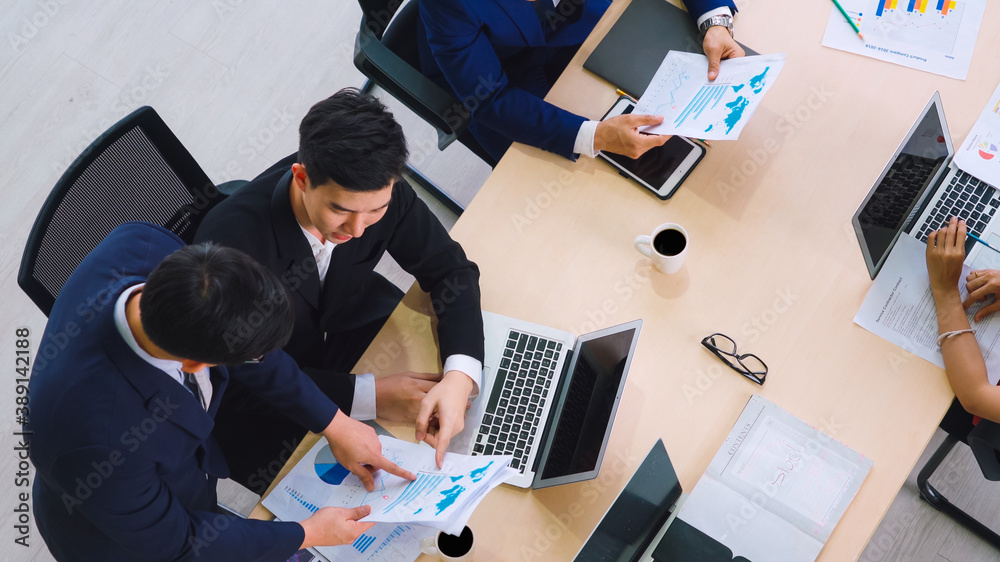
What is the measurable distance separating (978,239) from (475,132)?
1.22 meters

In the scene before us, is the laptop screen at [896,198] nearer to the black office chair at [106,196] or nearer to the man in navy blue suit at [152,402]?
the man in navy blue suit at [152,402]

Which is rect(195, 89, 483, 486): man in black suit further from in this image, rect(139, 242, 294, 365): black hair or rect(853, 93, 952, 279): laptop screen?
rect(853, 93, 952, 279): laptop screen

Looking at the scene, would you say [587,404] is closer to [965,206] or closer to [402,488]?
[402,488]

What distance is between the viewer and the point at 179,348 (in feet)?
3.44

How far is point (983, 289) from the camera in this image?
150 cm

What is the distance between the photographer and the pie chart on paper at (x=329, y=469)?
144 centimetres

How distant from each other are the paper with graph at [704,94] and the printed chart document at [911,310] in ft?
1.51

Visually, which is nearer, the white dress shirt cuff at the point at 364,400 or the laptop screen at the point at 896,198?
the white dress shirt cuff at the point at 364,400

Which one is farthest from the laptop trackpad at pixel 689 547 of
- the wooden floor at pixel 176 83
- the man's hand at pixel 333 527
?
the wooden floor at pixel 176 83

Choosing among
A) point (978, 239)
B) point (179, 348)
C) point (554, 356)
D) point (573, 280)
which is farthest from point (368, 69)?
point (978, 239)

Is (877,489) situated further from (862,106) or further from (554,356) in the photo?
(862,106)

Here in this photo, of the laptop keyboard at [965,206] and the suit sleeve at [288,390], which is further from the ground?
the laptop keyboard at [965,206]

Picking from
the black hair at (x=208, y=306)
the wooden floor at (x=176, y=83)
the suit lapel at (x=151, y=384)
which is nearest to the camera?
the black hair at (x=208, y=306)

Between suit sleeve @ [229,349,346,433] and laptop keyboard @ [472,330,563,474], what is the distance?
0.31 metres
